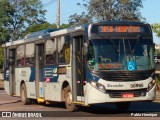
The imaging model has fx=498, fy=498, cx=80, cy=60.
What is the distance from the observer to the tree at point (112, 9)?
1537 inches

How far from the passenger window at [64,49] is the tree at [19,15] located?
48.3 metres

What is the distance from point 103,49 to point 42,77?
16.6 feet

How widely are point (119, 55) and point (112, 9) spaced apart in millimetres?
23337

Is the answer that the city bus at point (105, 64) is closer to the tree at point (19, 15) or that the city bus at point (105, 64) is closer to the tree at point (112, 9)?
the tree at point (112, 9)

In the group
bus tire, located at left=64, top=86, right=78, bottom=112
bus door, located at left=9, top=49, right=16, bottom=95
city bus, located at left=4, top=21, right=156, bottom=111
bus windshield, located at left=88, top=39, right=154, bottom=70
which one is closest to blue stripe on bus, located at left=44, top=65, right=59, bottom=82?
city bus, located at left=4, top=21, right=156, bottom=111

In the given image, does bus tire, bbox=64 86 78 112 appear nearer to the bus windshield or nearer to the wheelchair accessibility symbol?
the bus windshield

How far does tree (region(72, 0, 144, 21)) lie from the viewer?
3903 centimetres

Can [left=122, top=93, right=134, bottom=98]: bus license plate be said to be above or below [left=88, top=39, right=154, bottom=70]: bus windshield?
below

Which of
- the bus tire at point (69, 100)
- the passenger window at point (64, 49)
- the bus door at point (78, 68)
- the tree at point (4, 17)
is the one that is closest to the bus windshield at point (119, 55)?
the bus door at point (78, 68)

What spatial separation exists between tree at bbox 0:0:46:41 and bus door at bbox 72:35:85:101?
49.7 m

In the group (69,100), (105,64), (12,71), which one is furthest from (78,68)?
(12,71)

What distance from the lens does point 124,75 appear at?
53.4ft

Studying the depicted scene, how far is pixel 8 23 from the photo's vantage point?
67562 mm

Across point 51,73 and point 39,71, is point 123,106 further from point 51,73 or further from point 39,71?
point 39,71
